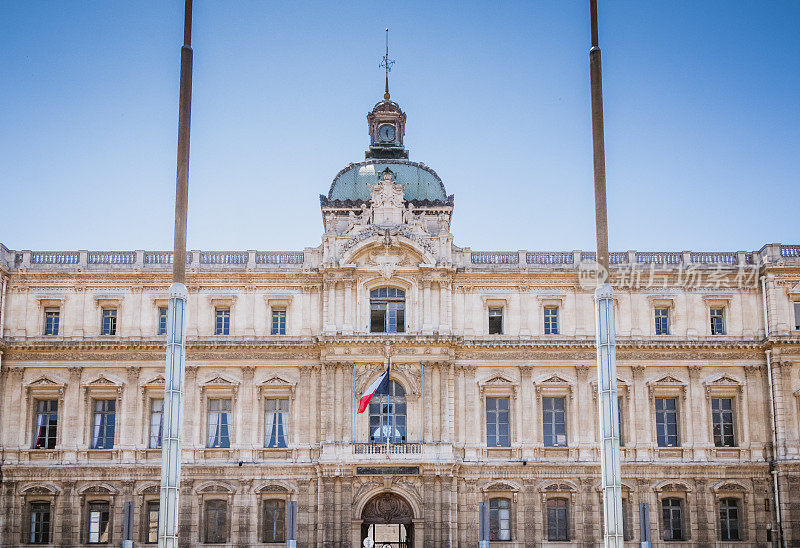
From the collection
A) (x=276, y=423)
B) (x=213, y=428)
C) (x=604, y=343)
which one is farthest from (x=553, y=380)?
(x=604, y=343)

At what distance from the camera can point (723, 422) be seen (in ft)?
173

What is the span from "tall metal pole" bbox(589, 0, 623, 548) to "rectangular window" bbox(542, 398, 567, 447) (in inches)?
720

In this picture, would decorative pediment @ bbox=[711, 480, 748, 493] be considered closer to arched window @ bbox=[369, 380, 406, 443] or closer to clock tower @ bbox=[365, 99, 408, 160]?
arched window @ bbox=[369, 380, 406, 443]

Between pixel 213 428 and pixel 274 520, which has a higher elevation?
pixel 213 428

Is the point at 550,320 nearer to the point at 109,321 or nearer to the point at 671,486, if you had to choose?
the point at 671,486

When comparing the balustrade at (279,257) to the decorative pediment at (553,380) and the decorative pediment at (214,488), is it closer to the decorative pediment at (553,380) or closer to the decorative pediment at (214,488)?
the decorative pediment at (214,488)

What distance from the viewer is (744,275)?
54.0m

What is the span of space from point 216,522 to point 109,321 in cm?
1141

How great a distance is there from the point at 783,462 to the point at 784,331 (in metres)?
6.40

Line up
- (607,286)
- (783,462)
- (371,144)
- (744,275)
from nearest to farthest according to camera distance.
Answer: (607,286) → (783,462) → (744,275) → (371,144)

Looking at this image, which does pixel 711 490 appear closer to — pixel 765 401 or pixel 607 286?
pixel 765 401

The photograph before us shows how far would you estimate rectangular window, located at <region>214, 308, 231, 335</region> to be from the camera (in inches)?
2110

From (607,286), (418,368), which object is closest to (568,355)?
(418,368)

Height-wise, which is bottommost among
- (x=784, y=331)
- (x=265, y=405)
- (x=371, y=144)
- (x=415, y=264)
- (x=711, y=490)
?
(x=711, y=490)
